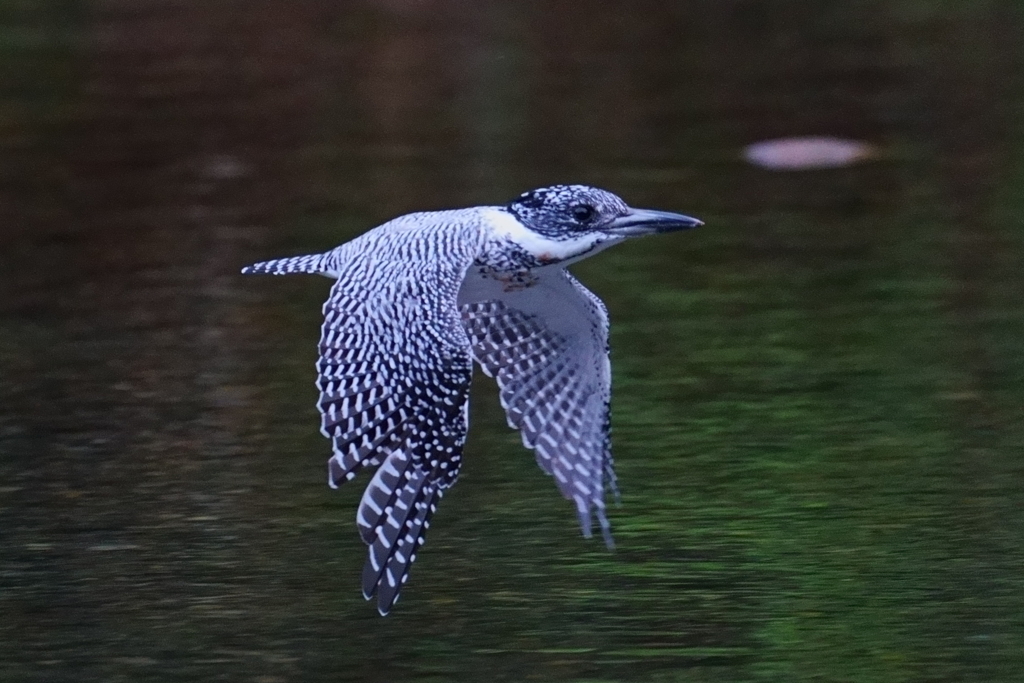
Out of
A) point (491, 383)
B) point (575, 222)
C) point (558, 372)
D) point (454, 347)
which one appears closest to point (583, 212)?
point (575, 222)

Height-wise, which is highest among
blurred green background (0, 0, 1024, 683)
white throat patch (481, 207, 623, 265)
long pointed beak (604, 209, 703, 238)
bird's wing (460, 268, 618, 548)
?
long pointed beak (604, 209, 703, 238)

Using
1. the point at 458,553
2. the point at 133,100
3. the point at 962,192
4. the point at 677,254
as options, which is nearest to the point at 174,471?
the point at 458,553

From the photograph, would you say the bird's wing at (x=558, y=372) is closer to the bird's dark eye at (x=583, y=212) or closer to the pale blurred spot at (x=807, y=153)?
the bird's dark eye at (x=583, y=212)

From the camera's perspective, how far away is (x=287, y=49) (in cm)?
1513

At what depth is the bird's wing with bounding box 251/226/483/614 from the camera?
Result: 5512 millimetres

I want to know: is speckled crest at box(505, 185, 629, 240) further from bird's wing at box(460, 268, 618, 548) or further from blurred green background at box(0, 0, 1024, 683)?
blurred green background at box(0, 0, 1024, 683)

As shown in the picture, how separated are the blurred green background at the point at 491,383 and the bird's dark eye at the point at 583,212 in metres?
1.15

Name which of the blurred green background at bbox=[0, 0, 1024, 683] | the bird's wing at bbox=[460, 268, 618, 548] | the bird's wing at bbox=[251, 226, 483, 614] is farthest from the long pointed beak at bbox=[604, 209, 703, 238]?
the blurred green background at bbox=[0, 0, 1024, 683]

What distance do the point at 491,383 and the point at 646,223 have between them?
86.0 inches

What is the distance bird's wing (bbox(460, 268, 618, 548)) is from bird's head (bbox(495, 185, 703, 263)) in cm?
10

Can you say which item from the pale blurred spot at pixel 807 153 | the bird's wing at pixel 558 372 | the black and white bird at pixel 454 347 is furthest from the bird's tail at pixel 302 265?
the pale blurred spot at pixel 807 153

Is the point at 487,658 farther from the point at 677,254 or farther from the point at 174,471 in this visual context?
the point at 677,254

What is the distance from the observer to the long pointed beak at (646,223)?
658 cm

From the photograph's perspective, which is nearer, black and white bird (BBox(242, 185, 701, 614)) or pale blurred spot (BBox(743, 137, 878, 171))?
black and white bird (BBox(242, 185, 701, 614))
